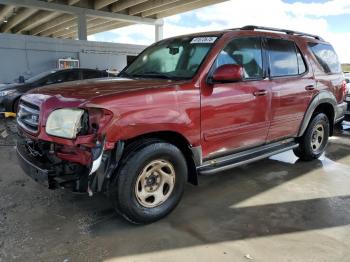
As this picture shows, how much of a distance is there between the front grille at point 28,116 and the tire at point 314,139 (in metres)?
3.98

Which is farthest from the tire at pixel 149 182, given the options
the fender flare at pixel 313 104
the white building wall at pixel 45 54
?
the white building wall at pixel 45 54

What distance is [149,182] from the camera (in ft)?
11.4

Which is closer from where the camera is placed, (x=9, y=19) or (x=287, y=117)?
(x=287, y=117)

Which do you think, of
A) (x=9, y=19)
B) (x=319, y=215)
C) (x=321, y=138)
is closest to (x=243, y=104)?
(x=319, y=215)

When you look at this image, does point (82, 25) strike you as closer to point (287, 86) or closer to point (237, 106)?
point (287, 86)

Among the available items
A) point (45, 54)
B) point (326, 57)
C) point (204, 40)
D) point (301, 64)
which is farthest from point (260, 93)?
point (45, 54)

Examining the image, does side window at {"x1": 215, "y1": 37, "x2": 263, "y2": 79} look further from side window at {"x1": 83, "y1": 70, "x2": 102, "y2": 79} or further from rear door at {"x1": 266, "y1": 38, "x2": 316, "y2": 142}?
side window at {"x1": 83, "y1": 70, "x2": 102, "y2": 79}

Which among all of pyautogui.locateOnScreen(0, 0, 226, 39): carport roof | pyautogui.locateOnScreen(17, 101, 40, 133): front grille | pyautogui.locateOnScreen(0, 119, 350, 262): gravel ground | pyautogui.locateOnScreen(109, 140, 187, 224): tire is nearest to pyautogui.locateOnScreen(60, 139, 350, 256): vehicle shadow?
pyautogui.locateOnScreen(0, 119, 350, 262): gravel ground

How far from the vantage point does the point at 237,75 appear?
368cm

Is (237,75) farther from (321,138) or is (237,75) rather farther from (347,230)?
(321,138)

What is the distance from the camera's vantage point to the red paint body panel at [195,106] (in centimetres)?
308

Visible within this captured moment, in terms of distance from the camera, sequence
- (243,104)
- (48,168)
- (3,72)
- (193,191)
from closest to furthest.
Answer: (48,168) → (243,104) → (193,191) → (3,72)

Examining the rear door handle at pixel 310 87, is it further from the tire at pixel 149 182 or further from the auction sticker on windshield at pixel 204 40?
the tire at pixel 149 182

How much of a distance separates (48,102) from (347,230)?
10.3 ft
